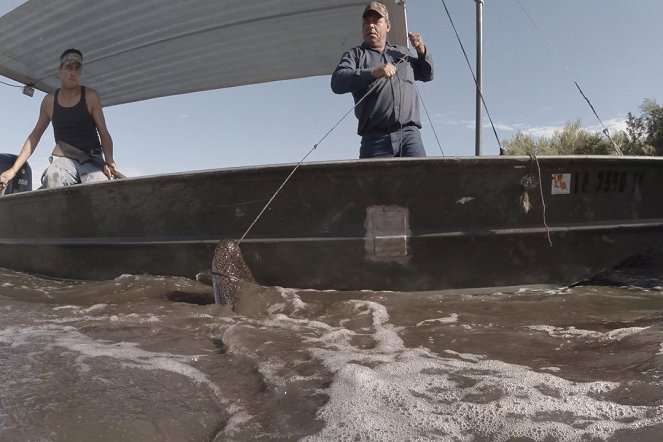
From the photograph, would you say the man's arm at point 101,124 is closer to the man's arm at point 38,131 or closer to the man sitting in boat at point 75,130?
the man sitting in boat at point 75,130

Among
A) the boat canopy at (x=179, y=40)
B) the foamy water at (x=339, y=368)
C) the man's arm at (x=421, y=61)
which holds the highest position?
the boat canopy at (x=179, y=40)

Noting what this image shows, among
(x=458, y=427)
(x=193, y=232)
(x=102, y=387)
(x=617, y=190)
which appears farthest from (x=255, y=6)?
(x=458, y=427)

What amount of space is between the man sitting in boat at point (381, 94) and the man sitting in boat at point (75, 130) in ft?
6.72

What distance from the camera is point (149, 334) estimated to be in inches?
86.4

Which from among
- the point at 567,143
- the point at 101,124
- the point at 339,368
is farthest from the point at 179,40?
the point at 567,143

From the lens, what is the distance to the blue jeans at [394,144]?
3459mm

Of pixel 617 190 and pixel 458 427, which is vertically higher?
pixel 617 190

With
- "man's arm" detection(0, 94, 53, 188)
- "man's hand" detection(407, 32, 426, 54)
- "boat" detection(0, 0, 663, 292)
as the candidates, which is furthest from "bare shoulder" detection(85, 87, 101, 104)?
"man's hand" detection(407, 32, 426, 54)

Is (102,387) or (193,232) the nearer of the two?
(102,387)

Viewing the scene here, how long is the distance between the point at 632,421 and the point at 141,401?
1292mm

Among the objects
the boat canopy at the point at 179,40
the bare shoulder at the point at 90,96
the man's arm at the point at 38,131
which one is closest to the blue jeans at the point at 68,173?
the man's arm at the point at 38,131

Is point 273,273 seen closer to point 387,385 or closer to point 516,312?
point 516,312

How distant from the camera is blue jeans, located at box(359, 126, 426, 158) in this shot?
136 inches

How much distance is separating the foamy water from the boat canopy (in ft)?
10.1
